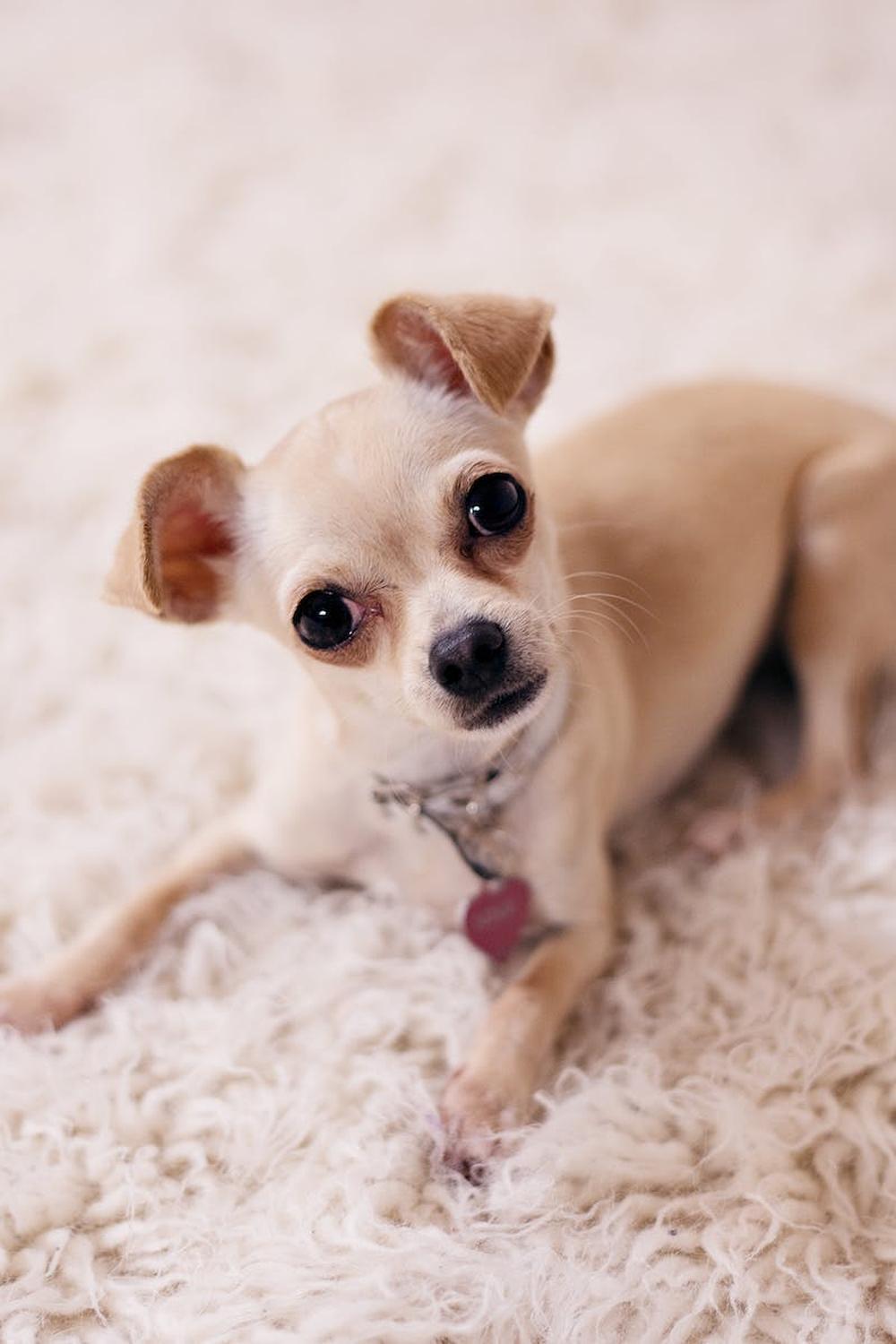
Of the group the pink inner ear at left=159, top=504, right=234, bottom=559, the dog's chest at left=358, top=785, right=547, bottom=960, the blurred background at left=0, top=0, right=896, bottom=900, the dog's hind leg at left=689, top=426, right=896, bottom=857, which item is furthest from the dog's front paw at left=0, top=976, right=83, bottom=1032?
the dog's hind leg at left=689, top=426, right=896, bottom=857

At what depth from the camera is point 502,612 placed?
4.05ft

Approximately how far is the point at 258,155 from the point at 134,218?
16.0 inches

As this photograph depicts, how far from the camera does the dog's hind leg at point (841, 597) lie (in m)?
1.79

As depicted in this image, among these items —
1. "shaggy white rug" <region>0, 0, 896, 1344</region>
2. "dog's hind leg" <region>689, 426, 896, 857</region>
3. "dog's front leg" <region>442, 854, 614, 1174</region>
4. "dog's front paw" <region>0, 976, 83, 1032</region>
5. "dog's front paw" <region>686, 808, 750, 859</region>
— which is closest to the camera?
"shaggy white rug" <region>0, 0, 896, 1344</region>

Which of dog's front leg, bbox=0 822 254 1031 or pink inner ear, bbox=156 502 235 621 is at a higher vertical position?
pink inner ear, bbox=156 502 235 621

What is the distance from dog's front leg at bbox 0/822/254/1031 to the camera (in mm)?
1445

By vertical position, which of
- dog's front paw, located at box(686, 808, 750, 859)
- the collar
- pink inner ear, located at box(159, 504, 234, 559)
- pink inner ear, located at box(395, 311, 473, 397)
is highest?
pink inner ear, located at box(395, 311, 473, 397)

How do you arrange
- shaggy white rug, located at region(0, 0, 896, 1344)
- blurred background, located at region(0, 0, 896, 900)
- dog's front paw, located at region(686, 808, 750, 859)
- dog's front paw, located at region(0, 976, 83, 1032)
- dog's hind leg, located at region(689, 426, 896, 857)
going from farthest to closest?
blurred background, located at region(0, 0, 896, 900) → dog's hind leg, located at region(689, 426, 896, 857) → dog's front paw, located at region(686, 808, 750, 859) → dog's front paw, located at region(0, 976, 83, 1032) → shaggy white rug, located at region(0, 0, 896, 1344)

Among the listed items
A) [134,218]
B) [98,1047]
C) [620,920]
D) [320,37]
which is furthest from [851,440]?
[320,37]

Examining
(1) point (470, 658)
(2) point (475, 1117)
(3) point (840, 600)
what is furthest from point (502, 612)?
(3) point (840, 600)

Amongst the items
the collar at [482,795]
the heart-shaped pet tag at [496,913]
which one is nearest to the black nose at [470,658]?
the collar at [482,795]

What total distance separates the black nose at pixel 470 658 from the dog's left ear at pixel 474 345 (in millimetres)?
241

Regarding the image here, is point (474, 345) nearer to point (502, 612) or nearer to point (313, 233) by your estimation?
point (502, 612)

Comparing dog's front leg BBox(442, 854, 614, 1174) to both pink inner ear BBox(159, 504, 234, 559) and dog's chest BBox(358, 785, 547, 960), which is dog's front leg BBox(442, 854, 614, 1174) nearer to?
dog's chest BBox(358, 785, 547, 960)
